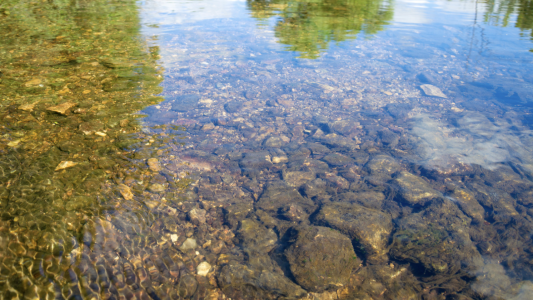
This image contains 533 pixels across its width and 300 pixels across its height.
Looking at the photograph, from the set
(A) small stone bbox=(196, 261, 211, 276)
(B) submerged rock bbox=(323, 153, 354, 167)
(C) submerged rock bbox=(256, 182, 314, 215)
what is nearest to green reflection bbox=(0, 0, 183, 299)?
(A) small stone bbox=(196, 261, 211, 276)

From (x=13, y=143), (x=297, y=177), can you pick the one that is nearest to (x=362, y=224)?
(x=297, y=177)

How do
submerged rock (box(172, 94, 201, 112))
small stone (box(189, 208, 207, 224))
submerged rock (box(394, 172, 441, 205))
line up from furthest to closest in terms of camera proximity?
submerged rock (box(172, 94, 201, 112)) < submerged rock (box(394, 172, 441, 205)) < small stone (box(189, 208, 207, 224))

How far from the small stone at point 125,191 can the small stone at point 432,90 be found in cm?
847

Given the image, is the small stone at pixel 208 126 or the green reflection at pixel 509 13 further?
the green reflection at pixel 509 13

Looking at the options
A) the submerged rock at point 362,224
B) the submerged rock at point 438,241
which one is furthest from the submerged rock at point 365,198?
the submerged rock at point 438,241

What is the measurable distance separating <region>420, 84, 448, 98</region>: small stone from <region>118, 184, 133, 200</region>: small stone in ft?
27.8

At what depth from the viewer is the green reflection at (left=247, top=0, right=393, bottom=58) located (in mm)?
13438

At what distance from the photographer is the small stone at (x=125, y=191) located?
4.25 meters

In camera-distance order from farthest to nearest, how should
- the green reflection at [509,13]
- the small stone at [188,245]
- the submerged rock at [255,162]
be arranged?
the green reflection at [509,13] → the submerged rock at [255,162] → the small stone at [188,245]

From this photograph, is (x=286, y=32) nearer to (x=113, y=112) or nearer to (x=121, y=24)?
(x=121, y=24)

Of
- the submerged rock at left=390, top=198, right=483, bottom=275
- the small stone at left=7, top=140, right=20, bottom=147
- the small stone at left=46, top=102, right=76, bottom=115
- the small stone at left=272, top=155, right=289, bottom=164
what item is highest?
the small stone at left=46, top=102, right=76, bottom=115

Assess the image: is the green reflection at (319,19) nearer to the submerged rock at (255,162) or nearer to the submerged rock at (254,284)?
the submerged rock at (255,162)

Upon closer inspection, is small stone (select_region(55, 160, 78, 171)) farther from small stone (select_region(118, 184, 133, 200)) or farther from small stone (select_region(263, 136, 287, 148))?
small stone (select_region(263, 136, 287, 148))

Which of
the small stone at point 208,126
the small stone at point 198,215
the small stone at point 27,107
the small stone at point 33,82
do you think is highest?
the small stone at point 33,82
